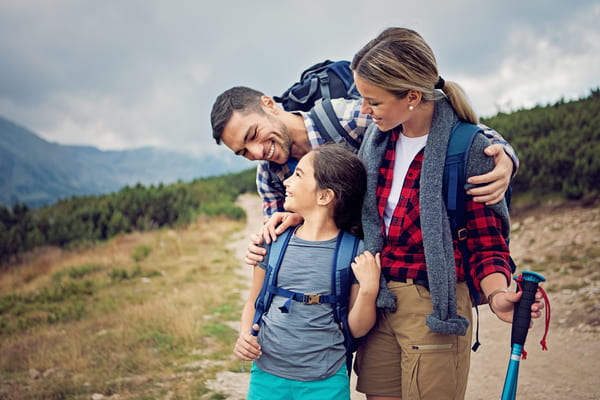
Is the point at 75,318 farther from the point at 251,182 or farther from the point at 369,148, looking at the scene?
the point at 251,182

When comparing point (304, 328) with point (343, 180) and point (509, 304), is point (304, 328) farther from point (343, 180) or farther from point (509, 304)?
point (509, 304)

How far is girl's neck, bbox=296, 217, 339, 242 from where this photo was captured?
82.7 inches

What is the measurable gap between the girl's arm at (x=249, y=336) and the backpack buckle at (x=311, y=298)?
0.29m

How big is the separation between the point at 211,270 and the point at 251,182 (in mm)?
16026

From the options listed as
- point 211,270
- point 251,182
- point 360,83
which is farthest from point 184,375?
point 251,182

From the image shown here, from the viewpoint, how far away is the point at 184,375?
452 centimetres

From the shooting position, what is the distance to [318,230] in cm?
210

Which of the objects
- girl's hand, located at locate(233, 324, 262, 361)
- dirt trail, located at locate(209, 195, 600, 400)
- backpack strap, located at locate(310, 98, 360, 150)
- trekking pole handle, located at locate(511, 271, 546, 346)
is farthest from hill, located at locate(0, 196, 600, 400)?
backpack strap, located at locate(310, 98, 360, 150)

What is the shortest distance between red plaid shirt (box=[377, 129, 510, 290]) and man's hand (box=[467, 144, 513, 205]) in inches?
2.7

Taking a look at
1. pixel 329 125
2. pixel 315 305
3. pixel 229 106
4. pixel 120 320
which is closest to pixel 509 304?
pixel 315 305

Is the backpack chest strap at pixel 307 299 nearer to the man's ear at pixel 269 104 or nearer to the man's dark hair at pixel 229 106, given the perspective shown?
the man's dark hair at pixel 229 106

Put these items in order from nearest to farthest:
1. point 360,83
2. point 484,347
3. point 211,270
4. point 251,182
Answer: point 360,83 → point 484,347 → point 211,270 → point 251,182

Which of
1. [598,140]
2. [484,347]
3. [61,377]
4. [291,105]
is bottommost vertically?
[61,377]

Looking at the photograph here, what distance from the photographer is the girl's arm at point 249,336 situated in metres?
1.96
